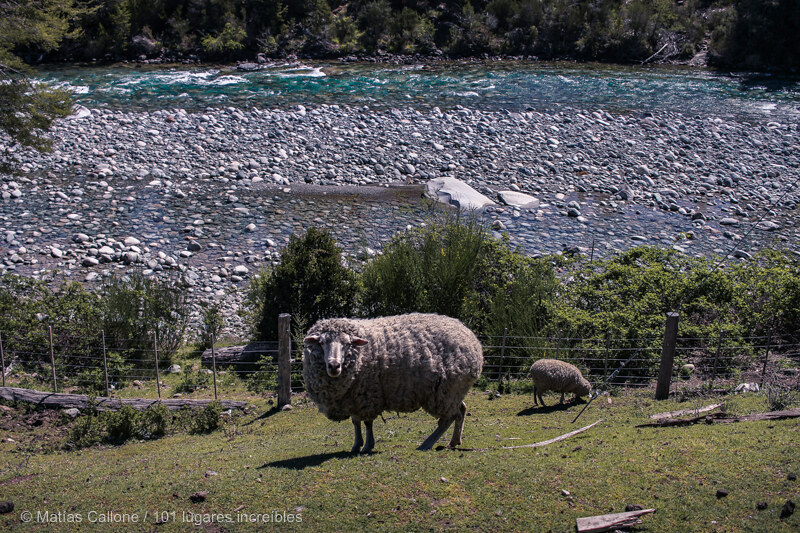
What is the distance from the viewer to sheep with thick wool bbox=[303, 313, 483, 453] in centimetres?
983

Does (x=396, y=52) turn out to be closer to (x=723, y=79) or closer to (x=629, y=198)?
(x=723, y=79)

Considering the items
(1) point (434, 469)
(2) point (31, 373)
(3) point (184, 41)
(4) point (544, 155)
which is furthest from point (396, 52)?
(1) point (434, 469)

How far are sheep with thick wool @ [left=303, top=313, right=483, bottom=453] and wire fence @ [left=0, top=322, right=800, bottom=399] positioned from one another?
3.88 meters

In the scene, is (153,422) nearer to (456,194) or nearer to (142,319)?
(142,319)

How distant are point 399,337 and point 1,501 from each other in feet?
18.6

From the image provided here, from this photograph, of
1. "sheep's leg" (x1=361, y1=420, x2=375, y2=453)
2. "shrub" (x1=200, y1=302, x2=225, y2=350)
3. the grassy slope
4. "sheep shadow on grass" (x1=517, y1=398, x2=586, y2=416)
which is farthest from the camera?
"shrub" (x1=200, y1=302, x2=225, y2=350)

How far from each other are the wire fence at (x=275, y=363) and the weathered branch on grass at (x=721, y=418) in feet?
9.58

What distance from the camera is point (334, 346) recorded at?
31.1ft

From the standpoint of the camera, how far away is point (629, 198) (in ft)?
86.1

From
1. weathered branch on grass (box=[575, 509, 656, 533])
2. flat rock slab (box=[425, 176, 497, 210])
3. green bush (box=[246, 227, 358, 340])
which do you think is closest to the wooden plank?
green bush (box=[246, 227, 358, 340])

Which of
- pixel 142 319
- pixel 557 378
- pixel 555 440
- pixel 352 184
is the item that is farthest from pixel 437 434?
pixel 352 184

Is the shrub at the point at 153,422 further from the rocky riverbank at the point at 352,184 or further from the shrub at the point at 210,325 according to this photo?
the rocky riverbank at the point at 352,184

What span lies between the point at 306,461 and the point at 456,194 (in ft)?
56.3

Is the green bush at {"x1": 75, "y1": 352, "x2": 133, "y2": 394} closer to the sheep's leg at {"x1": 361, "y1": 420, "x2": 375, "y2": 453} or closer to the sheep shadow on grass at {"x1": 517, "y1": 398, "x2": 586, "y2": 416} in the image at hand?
the sheep's leg at {"x1": 361, "y1": 420, "x2": 375, "y2": 453}
